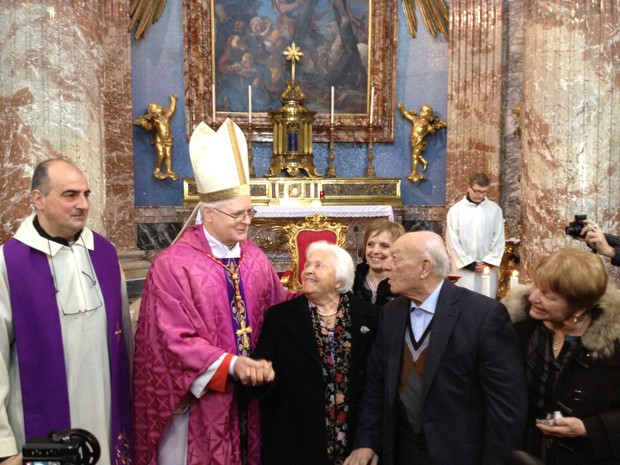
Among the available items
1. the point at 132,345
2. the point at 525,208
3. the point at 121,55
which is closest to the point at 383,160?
the point at 121,55

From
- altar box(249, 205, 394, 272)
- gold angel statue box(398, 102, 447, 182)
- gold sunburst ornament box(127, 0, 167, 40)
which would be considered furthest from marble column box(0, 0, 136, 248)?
gold angel statue box(398, 102, 447, 182)

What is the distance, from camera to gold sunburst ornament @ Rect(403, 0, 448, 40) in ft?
36.5

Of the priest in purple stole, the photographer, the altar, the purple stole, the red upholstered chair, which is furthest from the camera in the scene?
the altar

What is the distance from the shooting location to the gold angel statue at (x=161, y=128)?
10539 mm

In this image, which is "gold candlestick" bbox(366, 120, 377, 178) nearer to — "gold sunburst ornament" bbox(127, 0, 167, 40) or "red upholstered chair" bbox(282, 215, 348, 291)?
"gold sunburst ornament" bbox(127, 0, 167, 40)

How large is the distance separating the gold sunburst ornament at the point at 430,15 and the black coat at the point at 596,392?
31.1 feet

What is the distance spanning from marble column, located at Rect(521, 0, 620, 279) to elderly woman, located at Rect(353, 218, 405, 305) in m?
2.51

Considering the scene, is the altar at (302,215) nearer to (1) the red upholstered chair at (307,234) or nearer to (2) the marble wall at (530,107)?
(1) the red upholstered chair at (307,234)

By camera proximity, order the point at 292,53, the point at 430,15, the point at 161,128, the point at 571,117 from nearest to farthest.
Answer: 1. the point at 571,117
2. the point at 161,128
3. the point at 292,53
4. the point at 430,15

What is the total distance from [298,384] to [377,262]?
1.06m

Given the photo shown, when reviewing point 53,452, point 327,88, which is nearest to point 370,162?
point 327,88

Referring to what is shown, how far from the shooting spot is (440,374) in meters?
2.60

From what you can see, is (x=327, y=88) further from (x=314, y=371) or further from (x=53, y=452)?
(x=53, y=452)

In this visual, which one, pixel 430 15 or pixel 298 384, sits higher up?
pixel 430 15
